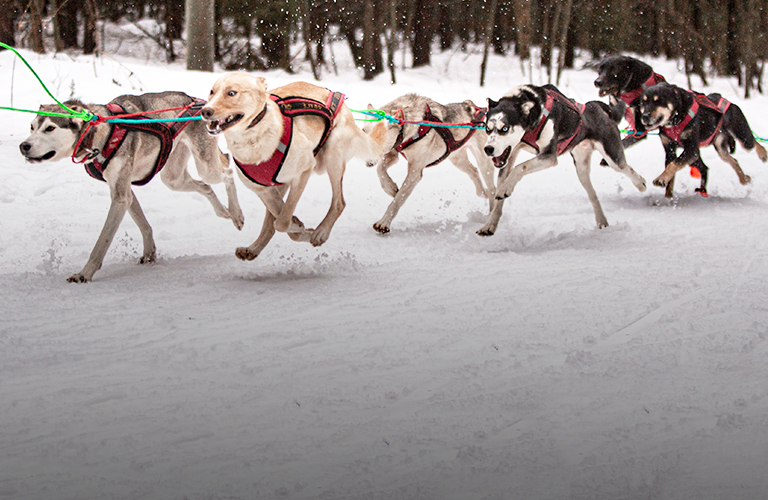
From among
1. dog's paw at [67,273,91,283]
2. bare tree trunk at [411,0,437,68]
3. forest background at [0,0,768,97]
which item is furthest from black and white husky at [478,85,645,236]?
bare tree trunk at [411,0,437,68]

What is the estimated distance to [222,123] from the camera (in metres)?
3.77

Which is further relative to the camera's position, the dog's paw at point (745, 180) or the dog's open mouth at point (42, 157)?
the dog's paw at point (745, 180)

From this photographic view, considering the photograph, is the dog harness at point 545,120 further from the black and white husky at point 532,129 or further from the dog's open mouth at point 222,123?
the dog's open mouth at point 222,123

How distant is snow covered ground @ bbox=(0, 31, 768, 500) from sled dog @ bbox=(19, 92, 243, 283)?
368 millimetres

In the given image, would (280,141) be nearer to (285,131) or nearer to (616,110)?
(285,131)

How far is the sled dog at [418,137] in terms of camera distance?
612cm

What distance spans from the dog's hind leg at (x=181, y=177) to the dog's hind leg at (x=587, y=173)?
3.19m

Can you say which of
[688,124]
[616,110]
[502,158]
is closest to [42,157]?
[502,158]

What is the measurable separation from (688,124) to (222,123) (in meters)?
5.25

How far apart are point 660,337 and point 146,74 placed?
9.61m

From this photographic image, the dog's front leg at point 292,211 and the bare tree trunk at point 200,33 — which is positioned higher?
the bare tree trunk at point 200,33

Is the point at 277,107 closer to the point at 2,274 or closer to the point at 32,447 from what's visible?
the point at 2,274

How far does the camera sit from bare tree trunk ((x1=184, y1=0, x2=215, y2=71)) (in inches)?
436

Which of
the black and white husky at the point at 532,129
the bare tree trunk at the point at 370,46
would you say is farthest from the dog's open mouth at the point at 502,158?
the bare tree trunk at the point at 370,46
